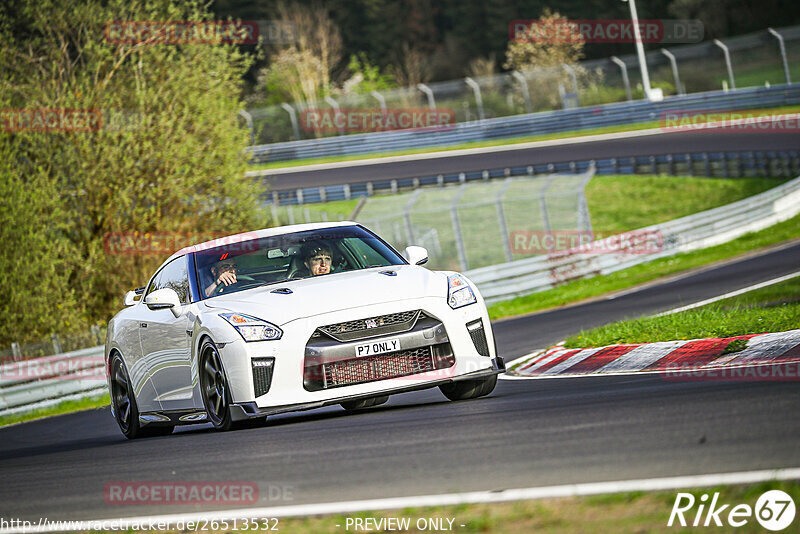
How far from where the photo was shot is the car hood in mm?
8055

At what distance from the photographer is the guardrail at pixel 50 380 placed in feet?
57.3

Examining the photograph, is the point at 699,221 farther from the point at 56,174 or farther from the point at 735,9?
the point at 735,9

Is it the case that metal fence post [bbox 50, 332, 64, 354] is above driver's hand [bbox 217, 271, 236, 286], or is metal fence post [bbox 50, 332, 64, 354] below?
below

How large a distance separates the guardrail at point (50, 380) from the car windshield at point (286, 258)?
9191 millimetres

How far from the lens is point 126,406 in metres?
10.4

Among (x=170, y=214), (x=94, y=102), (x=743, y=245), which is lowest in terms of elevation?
(x=743, y=245)

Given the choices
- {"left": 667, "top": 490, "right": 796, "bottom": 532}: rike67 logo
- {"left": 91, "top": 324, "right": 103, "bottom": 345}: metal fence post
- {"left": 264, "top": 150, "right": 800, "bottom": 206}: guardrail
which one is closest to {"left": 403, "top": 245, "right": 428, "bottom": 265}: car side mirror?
{"left": 667, "top": 490, "right": 796, "bottom": 532}: rike67 logo

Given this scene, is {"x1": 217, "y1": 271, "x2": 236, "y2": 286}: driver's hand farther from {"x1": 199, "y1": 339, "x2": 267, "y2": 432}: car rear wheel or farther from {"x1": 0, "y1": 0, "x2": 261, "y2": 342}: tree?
{"x1": 0, "y1": 0, "x2": 261, "y2": 342}: tree

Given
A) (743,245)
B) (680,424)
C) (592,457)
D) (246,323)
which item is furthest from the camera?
(743,245)

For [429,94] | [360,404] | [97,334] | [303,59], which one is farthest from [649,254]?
[303,59]

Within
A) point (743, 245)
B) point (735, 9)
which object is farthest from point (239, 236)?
point (735, 9)

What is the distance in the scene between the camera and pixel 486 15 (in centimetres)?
9350

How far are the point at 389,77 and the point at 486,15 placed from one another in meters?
10.9

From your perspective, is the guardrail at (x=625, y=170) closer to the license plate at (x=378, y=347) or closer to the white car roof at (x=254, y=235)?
the white car roof at (x=254, y=235)
